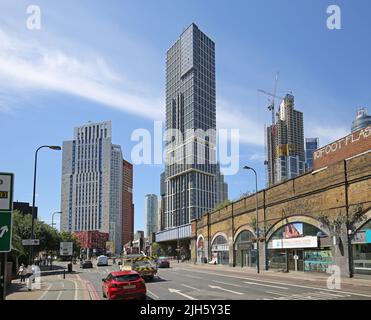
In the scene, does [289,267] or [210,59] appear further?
[210,59]

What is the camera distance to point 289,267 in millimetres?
45281

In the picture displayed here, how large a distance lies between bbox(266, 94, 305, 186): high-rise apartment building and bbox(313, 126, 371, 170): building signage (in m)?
97.2

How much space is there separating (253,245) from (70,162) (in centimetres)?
4390

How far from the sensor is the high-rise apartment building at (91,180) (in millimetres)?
80562

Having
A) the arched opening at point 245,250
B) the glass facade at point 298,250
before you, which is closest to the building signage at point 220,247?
the arched opening at point 245,250

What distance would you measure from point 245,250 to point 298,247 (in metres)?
17.0

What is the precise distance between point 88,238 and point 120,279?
6284 inches

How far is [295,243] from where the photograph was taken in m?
42.9

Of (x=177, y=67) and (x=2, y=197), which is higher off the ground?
(x=177, y=67)
